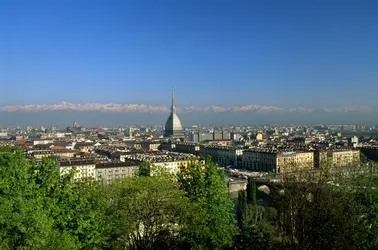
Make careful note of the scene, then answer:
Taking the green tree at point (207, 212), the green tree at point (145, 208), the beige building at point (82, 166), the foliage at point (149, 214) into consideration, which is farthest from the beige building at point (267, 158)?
the green tree at point (145, 208)

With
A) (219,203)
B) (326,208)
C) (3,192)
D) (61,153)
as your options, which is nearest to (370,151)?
(61,153)

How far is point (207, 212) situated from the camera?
46.4 ft

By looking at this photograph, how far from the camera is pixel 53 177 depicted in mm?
10977

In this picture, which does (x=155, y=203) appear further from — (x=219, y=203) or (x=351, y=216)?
(x=351, y=216)

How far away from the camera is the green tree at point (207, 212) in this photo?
1226 centimetres

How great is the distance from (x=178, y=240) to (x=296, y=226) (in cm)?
414

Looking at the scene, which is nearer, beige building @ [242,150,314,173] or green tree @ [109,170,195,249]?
green tree @ [109,170,195,249]

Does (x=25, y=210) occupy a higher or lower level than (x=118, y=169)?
higher

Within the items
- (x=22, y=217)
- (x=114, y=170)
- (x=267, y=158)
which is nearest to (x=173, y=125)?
(x=267, y=158)

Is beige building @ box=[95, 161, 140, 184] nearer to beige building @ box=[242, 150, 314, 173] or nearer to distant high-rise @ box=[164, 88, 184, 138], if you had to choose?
beige building @ box=[242, 150, 314, 173]

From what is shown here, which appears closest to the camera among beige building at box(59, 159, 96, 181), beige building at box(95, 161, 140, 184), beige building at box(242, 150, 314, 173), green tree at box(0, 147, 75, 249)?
green tree at box(0, 147, 75, 249)

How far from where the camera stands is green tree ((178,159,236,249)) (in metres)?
12.3

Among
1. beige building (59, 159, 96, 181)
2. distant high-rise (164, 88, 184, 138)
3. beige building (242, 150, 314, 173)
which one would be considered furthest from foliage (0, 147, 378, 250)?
distant high-rise (164, 88, 184, 138)

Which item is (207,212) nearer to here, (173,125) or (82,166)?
(82,166)
